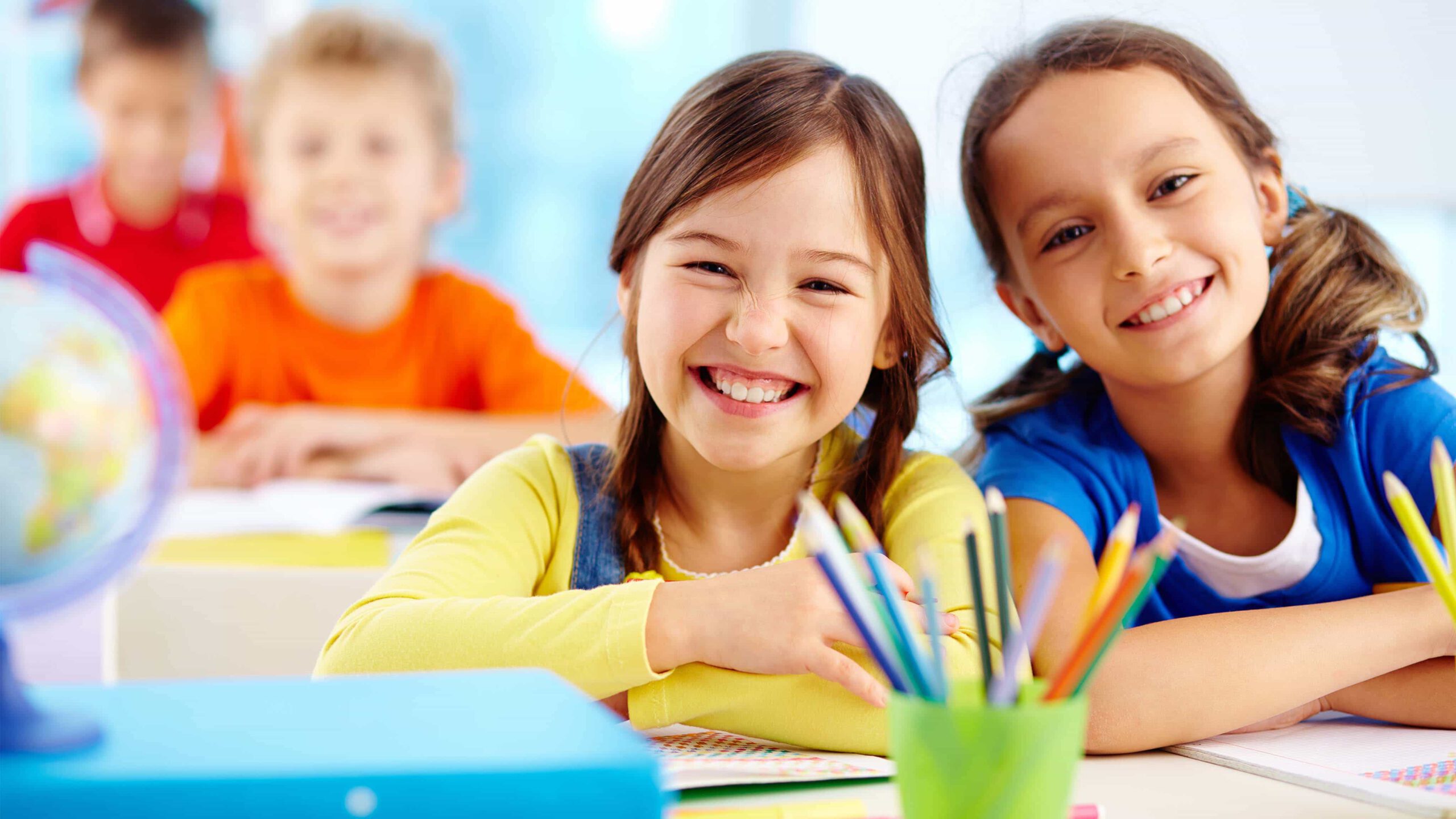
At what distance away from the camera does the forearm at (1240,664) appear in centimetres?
70

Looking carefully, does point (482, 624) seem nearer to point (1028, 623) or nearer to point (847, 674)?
point (847, 674)

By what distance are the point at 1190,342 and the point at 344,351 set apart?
65.5 inches

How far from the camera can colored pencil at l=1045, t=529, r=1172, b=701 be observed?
383mm

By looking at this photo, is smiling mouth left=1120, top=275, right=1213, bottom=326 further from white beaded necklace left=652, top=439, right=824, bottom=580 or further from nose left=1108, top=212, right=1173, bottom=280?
white beaded necklace left=652, top=439, right=824, bottom=580

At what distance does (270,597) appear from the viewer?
111 cm

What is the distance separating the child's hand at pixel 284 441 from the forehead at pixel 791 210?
112cm

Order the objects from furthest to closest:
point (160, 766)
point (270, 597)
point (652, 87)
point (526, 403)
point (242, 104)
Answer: point (652, 87) → point (242, 104) → point (526, 403) → point (270, 597) → point (160, 766)

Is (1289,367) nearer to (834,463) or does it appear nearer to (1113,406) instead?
(1113,406)

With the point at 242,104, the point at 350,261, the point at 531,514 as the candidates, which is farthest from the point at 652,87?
the point at 531,514

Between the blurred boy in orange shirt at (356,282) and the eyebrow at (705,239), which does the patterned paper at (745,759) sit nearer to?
the eyebrow at (705,239)

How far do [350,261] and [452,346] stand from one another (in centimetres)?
26

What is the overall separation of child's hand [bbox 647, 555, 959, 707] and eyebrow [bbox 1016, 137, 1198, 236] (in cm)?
36

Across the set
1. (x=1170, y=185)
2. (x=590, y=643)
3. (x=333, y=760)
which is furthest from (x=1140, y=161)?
(x=333, y=760)

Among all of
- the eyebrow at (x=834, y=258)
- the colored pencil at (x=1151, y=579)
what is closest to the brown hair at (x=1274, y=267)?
the eyebrow at (x=834, y=258)
